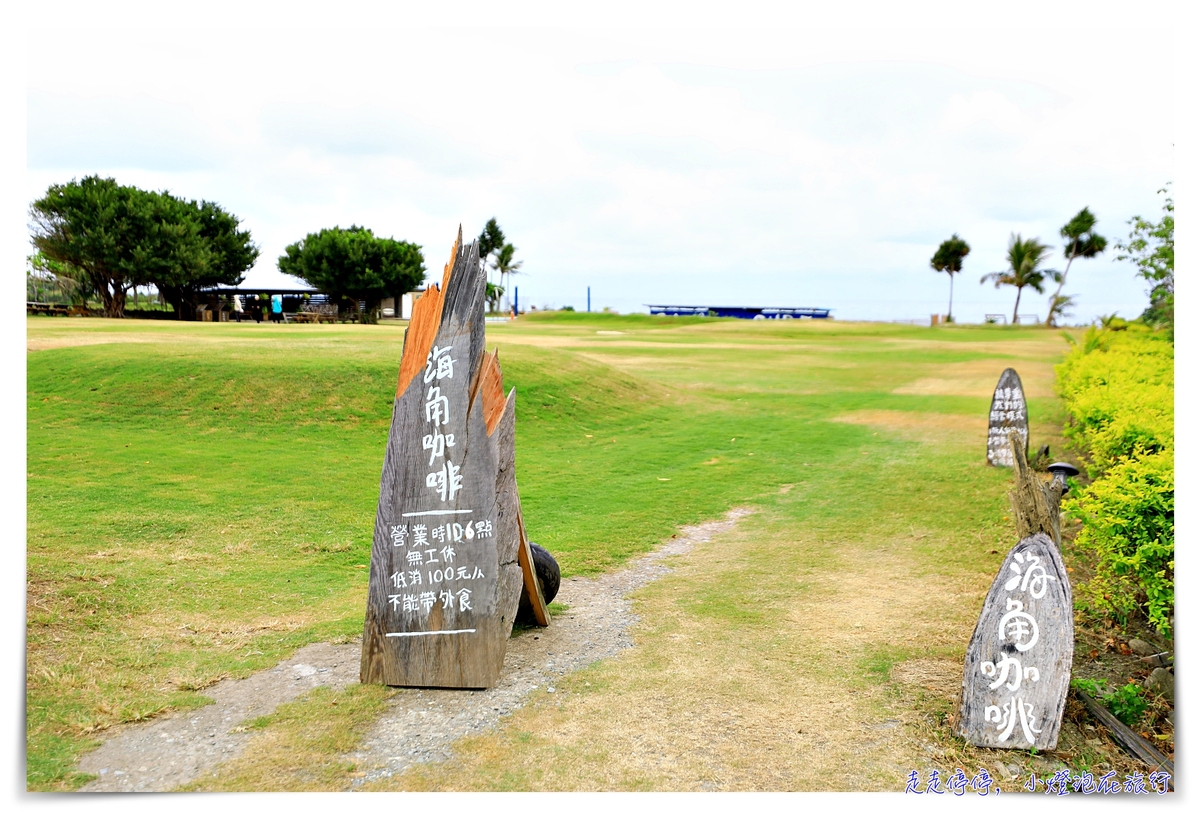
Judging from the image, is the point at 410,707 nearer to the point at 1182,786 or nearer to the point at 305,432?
the point at 1182,786

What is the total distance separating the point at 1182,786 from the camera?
191 inches

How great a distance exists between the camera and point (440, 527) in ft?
18.6

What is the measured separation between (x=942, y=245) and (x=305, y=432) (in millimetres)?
61992

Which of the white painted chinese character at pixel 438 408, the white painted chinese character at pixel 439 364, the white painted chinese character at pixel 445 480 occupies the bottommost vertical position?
the white painted chinese character at pixel 445 480

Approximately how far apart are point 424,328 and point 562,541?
423 centimetres

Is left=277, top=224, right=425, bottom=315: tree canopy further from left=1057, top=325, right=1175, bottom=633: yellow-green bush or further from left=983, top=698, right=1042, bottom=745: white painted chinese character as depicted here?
left=983, top=698, right=1042, bottom=745: white painted chinese character

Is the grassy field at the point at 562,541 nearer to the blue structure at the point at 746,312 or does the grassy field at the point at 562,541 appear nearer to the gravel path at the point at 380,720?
the gravel path at the point at 380,720

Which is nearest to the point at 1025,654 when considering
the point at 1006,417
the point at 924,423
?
the point at 1006,417

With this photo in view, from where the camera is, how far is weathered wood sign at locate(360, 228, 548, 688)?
18.5 ft

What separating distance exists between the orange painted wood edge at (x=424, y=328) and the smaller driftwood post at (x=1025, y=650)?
3516 millimetres

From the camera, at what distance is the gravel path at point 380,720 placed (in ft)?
15.5

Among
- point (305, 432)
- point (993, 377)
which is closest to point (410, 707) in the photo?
point (305, 432)

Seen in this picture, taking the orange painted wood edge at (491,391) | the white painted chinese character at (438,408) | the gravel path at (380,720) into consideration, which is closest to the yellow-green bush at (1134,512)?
the gravel path at (380,720)

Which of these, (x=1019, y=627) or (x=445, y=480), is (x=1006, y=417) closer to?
(x=1019, y=627)
